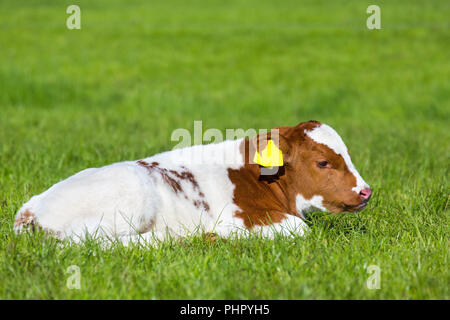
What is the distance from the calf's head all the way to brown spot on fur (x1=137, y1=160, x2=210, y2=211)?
2.57 feet

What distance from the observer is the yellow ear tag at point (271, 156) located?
16.4ft

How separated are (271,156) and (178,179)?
81cm

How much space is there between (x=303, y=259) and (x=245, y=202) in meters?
1.00

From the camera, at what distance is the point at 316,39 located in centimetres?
2253

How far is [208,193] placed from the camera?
4.99 meters

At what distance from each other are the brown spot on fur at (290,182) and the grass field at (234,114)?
282 mm

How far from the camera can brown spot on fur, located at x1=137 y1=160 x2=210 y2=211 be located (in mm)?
4851

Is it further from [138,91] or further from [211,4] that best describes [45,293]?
[211,4]

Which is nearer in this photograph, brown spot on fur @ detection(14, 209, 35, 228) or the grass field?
the grass field
